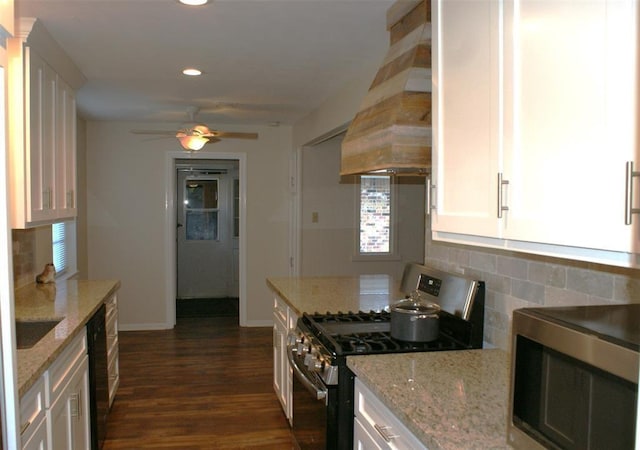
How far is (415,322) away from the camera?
2.25 metres

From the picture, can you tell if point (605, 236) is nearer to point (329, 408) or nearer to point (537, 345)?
point (537, 345)

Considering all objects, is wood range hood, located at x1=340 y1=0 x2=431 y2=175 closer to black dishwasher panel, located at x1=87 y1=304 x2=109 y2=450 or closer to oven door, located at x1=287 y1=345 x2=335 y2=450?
A: oven door, located at x1=287 y1=345 x2=335 y2=450

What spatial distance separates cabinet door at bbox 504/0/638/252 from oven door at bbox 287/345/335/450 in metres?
1.10

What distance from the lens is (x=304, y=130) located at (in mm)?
5684

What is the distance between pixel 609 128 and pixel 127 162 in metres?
5.78

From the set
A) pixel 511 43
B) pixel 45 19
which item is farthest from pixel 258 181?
pixel 511 43

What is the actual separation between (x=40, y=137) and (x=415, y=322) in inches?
84.8

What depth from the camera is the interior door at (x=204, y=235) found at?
8242 mm

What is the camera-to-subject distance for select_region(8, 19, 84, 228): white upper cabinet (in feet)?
8.63

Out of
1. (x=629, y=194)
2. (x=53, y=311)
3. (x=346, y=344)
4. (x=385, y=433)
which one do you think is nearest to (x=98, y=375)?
(x=53, y=311)

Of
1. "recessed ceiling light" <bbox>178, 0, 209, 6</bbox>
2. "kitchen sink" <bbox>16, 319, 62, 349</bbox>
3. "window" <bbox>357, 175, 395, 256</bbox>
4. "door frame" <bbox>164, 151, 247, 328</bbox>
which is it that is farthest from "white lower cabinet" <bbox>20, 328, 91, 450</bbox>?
"window" <bbox>357, 175, 395, 256</bbox>

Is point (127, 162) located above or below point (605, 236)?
above

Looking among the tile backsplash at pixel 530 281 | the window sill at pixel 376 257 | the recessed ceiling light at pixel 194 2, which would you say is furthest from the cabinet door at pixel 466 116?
the window sill at pixel 376 257

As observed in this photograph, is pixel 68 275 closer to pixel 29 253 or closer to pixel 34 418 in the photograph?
pixel 29 253
